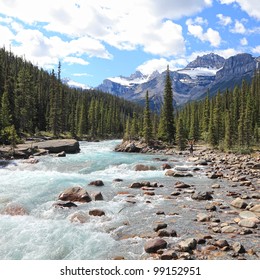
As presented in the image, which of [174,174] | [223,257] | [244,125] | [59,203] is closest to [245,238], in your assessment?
[223,257]

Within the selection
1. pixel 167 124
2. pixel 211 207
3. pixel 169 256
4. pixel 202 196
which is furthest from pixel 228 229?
pixel 167 124

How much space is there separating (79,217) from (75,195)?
4.53m

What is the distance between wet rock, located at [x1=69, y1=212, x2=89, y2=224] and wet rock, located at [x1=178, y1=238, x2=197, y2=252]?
650 cm

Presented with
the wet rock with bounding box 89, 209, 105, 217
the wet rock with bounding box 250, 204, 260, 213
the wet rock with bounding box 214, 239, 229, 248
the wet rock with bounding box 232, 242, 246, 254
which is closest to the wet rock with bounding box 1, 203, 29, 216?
the wet rock with bounding box 89, 209, 105, 217

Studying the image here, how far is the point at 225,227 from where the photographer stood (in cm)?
1823

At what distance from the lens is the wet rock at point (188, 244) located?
1541cm

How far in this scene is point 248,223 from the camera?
18.9 metres

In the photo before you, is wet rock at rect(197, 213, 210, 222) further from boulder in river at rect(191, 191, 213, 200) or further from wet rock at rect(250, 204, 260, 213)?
boulder in river at rect(191, 191, 213, 200)

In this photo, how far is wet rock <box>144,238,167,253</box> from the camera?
1549 cm

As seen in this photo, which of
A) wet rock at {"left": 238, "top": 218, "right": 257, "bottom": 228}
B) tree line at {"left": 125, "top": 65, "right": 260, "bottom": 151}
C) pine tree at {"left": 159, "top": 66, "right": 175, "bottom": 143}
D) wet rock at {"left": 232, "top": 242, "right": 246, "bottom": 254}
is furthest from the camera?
pine tree at {"left": 159, "top": 66, "right": 175, "bottom": 143}

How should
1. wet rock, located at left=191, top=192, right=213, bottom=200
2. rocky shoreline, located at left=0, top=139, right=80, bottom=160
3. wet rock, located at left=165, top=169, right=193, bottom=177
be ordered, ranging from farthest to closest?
1. rocky shoreline, located at left=0, top=139, right=80, bottom=160
2. wet rock, located at left=165, top=169, right=193, bottom=177
3. wet rock, located at left=191, top=192, right=213, bottom=200

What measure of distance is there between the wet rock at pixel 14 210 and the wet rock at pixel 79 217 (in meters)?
3.27

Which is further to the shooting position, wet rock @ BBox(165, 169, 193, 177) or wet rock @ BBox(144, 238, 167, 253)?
wet rock @ BBox(165, 169, 193, 177)
